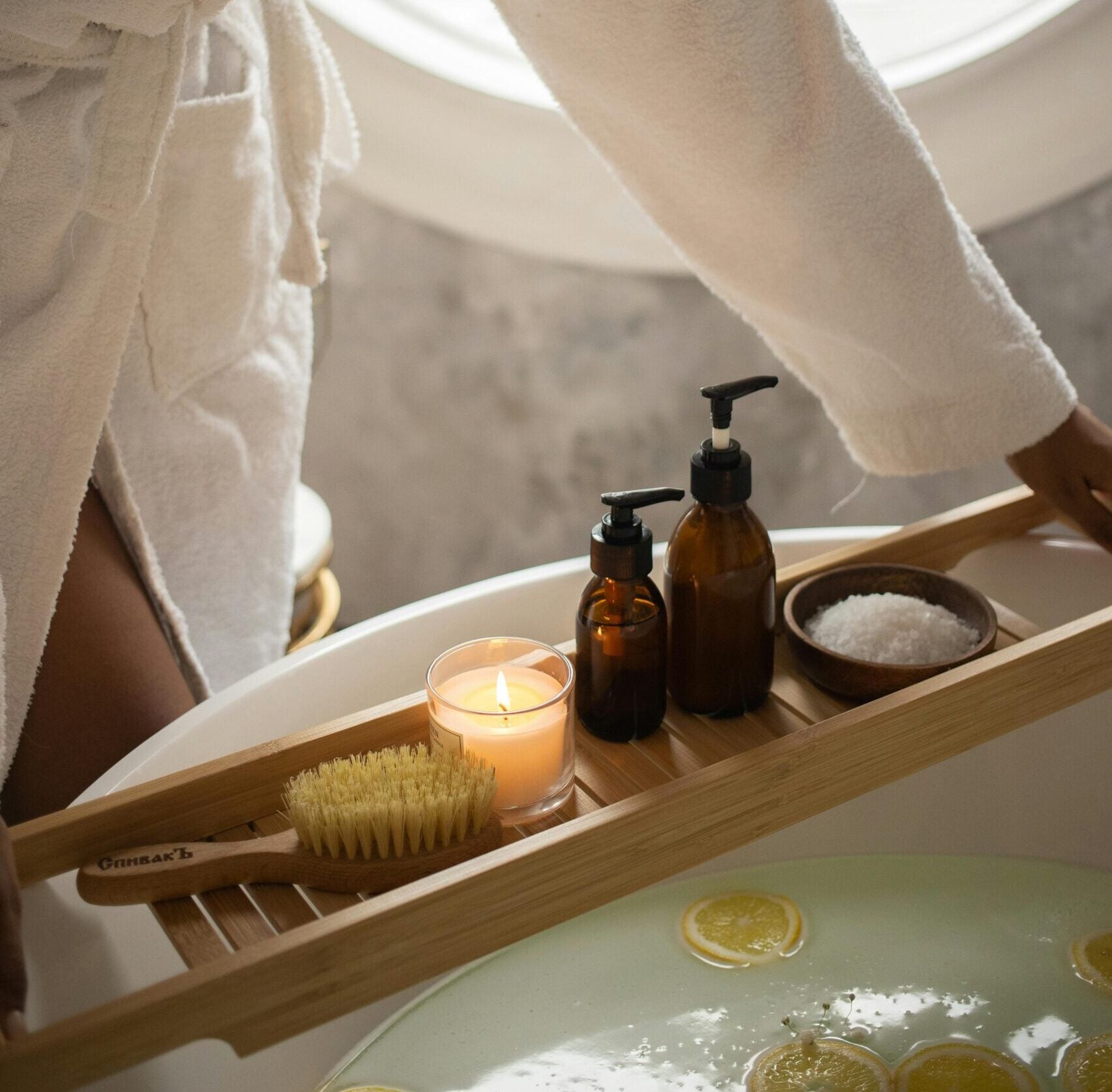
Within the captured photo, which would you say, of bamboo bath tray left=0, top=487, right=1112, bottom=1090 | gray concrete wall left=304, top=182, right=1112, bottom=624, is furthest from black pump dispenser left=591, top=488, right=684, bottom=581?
gray concrete wall left=304, top=182, right=1112, bottom=624

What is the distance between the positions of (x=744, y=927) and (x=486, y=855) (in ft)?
1.28

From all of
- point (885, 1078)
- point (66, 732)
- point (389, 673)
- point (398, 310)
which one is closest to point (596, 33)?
point (389, 673)

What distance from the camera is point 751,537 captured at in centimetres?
79

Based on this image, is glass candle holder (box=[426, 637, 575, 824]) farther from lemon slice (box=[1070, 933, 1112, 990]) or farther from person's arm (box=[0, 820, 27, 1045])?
lemon slice (box=[1070, 933, 1112, 990])

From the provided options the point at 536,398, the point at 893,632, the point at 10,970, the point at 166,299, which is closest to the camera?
the point at 10,970

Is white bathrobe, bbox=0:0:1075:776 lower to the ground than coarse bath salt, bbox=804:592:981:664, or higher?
higher

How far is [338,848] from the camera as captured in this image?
27.4 inches

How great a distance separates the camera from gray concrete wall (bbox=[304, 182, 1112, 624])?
1748mm

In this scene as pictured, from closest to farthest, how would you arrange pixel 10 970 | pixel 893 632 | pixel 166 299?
pixel 10 970
pixel 893 632
pixel 166 299

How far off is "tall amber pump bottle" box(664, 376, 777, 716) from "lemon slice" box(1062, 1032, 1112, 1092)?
32cm

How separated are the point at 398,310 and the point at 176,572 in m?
0.78

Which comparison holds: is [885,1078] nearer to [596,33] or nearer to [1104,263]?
[596,33]

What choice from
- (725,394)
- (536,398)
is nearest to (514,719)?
(725,394)

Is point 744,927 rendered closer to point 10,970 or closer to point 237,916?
point 237,916
